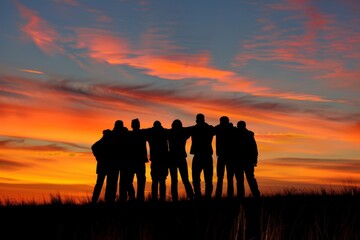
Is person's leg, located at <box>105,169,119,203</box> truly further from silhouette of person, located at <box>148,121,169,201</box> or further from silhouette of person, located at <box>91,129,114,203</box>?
silhouette of person, located at <box>148,121,169,201</box>

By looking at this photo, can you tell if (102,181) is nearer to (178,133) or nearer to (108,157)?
(108,157)

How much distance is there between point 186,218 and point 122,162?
170 inches

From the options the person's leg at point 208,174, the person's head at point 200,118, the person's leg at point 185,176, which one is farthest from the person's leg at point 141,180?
the person's head at point 200,118

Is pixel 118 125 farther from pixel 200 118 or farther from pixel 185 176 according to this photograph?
pixel 185 176

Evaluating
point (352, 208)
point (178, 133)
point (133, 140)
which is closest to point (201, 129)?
point (178, 133)

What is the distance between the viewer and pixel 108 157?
630 inches

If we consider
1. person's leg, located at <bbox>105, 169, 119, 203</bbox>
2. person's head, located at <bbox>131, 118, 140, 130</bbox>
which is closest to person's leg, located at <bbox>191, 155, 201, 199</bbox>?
person's head, located at <bbox>131, 118, 140, 130</bbox>

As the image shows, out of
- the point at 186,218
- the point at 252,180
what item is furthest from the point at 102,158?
the point at 186,218

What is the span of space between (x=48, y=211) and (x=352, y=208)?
23.5 feet

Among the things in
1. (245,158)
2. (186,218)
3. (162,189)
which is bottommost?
(186,218)

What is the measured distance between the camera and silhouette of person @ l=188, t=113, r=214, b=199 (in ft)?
52.5

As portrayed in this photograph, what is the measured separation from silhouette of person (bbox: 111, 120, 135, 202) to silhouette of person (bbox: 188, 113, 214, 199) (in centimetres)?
180

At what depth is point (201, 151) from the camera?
1614 centimetres

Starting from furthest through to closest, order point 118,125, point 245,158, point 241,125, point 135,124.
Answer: point 245,158 < point 135,124 < point 241,125 < point 118,125
